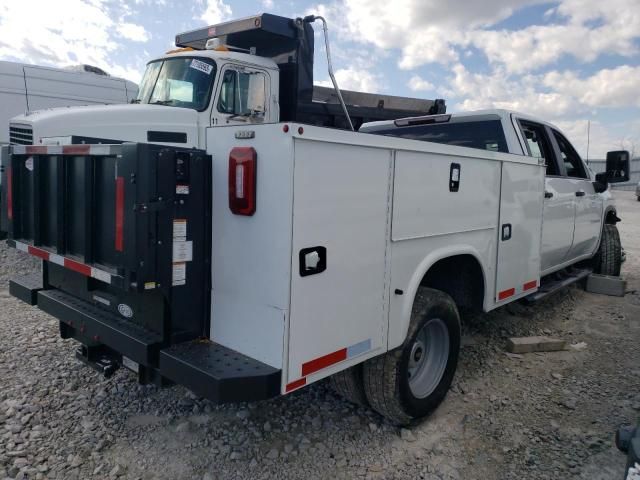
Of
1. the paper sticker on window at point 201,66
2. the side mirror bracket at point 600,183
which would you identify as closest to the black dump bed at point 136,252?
the paper sticker on window at point 201,66

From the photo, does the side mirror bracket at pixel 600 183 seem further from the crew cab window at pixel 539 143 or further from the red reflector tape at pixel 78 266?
the red reflector tape at pixel 78 266

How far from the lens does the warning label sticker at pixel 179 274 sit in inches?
100

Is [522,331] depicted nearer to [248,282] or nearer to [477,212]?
[477,212]

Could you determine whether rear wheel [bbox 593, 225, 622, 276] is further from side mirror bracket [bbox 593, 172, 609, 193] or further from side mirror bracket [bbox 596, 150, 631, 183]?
side mirror bracket [bbox 596, 150, 631, 183]

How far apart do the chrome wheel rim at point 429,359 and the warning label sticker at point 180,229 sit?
1.71m

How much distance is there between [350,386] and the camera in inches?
128

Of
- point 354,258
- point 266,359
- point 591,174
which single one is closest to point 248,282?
point 266,359

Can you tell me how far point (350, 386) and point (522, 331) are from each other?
2786 mm

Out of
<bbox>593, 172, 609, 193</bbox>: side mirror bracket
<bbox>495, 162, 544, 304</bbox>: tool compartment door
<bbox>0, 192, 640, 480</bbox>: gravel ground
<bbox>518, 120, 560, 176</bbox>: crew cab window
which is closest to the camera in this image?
<bbox>0, 192, 640, 480</bbox>: gravel ground

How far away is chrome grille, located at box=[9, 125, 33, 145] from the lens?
6.50 meters

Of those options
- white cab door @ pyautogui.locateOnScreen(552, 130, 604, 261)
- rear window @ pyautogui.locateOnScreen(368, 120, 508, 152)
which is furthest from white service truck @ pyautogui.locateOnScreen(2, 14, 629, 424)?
white cab door @ pyautogui.locateOnScreen(552, 130, 604, 261)

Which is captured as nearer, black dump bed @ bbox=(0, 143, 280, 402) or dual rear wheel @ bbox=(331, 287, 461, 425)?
black dump bed @ bbox=(0, 143, 280, 402)

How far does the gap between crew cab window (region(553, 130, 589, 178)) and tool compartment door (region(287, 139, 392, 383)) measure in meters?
3.54

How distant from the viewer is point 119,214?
2543 millimetres
